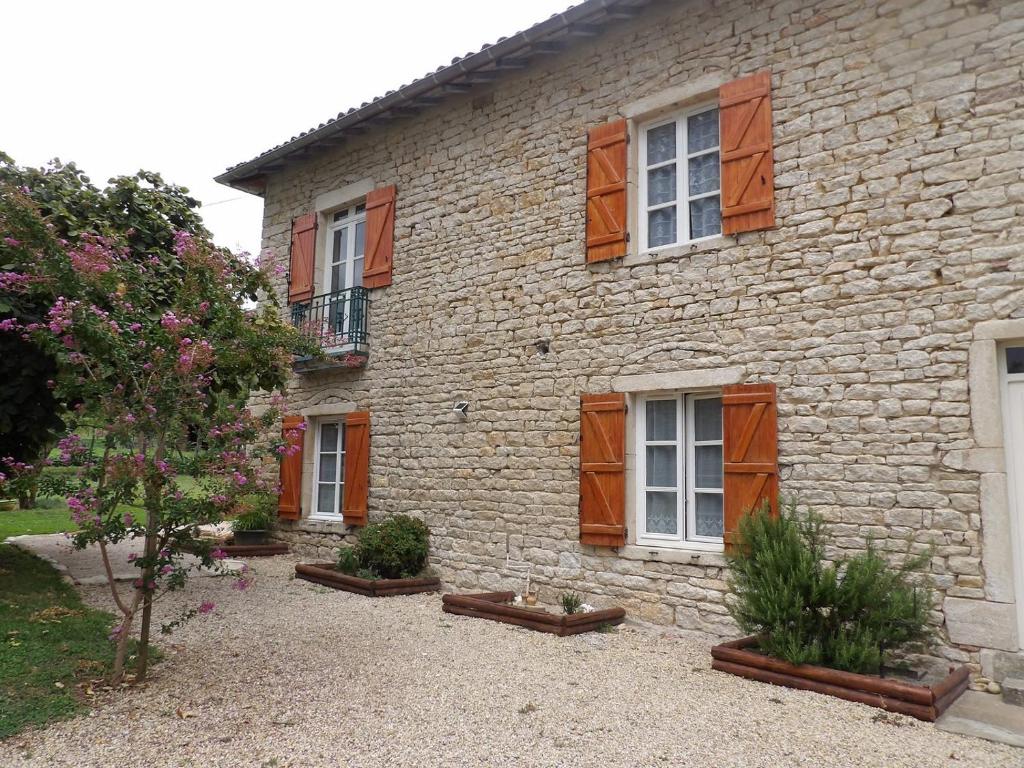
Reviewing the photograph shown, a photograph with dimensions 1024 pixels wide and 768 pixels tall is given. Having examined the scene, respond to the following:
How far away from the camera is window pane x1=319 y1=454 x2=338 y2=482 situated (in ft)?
31.5

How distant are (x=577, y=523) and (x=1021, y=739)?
3687mm

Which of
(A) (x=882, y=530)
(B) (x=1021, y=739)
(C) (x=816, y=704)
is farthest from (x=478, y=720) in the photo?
(A) (x=882, y=530)

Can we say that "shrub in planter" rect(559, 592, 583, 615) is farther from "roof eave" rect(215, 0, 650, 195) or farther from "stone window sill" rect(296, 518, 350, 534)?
"roof eave" rect(215, 0, 650, 195)

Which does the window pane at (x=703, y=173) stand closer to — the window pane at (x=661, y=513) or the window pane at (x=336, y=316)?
the window pane at (x=661, y=513)

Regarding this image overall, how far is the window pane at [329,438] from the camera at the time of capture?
970cm

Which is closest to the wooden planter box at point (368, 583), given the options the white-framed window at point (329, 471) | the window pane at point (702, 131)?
the white-framed window at point (329, 471)

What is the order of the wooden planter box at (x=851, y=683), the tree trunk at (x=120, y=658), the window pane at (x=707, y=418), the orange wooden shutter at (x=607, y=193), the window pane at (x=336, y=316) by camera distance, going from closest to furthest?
the wooden planter box at (x=851, y=683) → the tree trunk at (x=120, y=658) → the window pane at (x=707, y=418) → the orange wooden shutter at (x=607, y=193) → the window pane at (x=336, y=316)

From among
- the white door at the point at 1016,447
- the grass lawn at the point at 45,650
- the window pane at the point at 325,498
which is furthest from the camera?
the window pane at the point at 325,498

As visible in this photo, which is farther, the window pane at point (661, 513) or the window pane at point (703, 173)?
the window pane at point (703, 173)

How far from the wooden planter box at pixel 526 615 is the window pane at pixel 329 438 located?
3414 millimetres

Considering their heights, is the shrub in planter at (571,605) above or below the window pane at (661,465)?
below

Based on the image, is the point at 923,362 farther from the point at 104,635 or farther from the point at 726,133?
the point at 104,635

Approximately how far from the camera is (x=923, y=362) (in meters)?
5.20

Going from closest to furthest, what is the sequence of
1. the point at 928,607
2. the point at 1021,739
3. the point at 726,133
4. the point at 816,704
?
the point at 1021,739 < the point at 816,704 < the point at 928,607 < the point at 726,133
